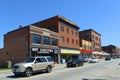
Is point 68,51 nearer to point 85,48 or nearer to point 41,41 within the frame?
point 41,41

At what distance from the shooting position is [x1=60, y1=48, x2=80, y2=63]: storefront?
53750 millimetres

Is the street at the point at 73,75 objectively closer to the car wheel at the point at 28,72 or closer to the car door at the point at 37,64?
the car wheel at the point at 28,72

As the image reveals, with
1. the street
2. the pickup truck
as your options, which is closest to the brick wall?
the street

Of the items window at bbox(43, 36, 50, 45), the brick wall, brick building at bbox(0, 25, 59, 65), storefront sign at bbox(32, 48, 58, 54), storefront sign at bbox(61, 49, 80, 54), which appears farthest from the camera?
storefront sign at bbox(61, 49, 80, 54)

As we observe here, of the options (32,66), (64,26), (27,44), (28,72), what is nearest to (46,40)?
(27,44)

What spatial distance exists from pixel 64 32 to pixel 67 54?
649 cm

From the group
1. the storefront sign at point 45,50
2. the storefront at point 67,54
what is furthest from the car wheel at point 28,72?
the storefront at point 67,54

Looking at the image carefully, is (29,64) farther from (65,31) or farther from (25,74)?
(65,31)

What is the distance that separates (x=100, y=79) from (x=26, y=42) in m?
26.3

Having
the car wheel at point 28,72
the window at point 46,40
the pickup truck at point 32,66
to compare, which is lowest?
the car wheel at point 28,72

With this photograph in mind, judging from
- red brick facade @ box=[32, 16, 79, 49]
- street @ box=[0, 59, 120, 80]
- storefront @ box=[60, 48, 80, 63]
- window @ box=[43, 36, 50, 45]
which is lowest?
street @ box=[0, 59, 120, 80]

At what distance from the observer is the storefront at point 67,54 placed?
2116 inches

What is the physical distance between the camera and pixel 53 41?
49625 mm

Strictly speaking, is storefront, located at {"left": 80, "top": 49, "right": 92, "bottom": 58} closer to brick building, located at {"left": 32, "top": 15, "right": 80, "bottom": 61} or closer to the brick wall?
brick building, located at {"left": 32, "top": 15, "right": 80, "bottom": 61}
